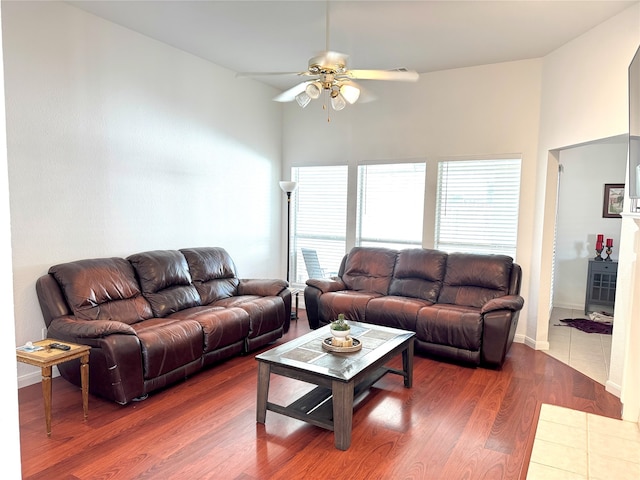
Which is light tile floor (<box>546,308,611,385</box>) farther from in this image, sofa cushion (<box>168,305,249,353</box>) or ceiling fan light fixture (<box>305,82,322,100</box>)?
ceiling fan light fixture (<box>305,82,322,100</box>)

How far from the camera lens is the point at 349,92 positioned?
3.21 metres

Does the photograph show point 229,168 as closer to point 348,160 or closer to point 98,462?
point 348,160

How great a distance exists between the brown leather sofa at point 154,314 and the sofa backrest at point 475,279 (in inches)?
71.9

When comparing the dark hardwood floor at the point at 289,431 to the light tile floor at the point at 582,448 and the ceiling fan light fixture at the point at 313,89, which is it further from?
the ceiling fan light fixture at the point at 313,89

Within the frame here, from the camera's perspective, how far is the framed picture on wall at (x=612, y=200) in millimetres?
5957

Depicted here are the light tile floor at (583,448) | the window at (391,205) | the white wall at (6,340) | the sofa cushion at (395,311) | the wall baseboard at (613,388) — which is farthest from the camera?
the window at (391,205)


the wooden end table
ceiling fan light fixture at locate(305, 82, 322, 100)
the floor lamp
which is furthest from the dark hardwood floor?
the floor lamp

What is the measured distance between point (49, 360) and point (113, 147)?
7.02ft

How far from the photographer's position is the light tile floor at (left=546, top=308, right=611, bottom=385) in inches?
161

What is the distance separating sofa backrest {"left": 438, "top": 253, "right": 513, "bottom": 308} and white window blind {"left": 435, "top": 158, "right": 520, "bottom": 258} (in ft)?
1.46

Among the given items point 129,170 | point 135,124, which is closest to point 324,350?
point 129,170

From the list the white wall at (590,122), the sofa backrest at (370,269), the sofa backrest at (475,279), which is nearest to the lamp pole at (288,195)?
the sofa backrest at (370,269)

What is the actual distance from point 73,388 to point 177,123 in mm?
2819

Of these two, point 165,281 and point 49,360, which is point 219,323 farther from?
point 49,360
